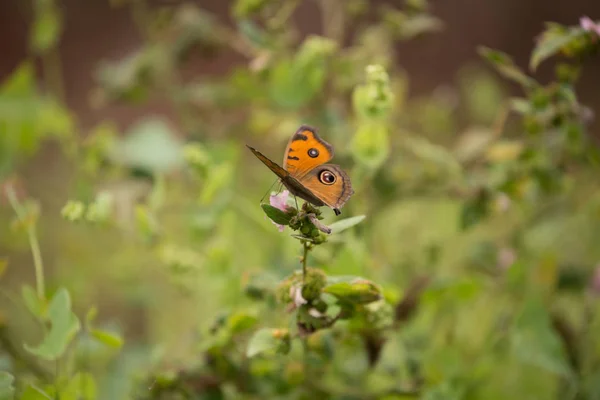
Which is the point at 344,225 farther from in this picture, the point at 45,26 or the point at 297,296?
the point at 45,26

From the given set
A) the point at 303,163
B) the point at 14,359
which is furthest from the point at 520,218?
the point at 14,359

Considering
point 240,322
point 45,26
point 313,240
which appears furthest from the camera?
point 45,26

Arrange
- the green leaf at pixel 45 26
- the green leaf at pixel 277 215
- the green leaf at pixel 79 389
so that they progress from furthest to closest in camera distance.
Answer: the green leaf at pixel 45 26, the green leaf at pixel 79 389, the green leaf at pixel 277 215

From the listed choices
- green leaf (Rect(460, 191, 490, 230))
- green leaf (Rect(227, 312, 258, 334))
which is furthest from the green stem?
green leaf (Rect(460, 191, 490, 230))

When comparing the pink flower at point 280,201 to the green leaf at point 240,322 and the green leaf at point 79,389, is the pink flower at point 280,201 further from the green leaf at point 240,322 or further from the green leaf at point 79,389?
the green leaf at point 79,389

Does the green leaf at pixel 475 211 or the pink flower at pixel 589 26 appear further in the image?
the green leaf at pixel 475 211

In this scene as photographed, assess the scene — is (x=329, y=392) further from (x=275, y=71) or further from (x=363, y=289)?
(x=275, y=71)

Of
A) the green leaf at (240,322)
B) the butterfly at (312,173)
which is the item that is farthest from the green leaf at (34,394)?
the butterfly at (312,173)

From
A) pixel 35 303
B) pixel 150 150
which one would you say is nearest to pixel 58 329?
pixel 35 303
